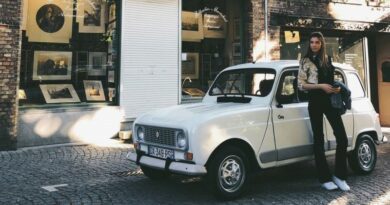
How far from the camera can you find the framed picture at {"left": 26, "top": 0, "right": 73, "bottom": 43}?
33.6 feet

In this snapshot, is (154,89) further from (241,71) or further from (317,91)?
(317,91)

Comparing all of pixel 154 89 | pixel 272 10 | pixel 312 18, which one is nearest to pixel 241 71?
pixel 154 89

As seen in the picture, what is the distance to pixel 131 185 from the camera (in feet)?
21.6

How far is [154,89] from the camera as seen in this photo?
1158 centimetres

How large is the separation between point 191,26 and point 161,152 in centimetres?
737

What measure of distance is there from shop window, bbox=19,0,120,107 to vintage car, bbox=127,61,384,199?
15.2ft

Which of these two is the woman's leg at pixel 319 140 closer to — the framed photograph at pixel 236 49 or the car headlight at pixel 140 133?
the car headlight at pixel 140 133

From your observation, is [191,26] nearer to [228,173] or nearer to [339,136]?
[339,136]

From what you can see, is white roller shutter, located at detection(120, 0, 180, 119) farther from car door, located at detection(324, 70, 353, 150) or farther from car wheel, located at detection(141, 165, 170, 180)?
car door, located at detection(324, 70, 353, 150)

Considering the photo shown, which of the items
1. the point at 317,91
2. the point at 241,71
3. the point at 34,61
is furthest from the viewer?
the point at 34,61

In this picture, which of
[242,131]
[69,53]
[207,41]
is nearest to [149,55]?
[69,53]

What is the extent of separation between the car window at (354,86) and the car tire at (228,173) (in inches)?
107

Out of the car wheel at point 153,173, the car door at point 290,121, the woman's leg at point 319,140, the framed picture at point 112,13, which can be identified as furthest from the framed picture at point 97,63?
the woman's leg at point 319,140

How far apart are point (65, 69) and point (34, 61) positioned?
0.78 m
